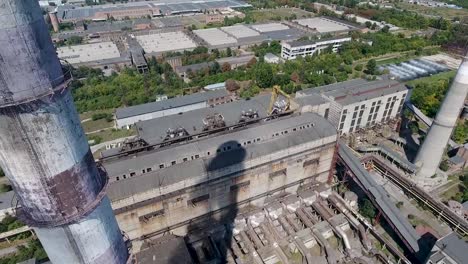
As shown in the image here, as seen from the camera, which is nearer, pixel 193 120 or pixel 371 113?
pixel 193 120

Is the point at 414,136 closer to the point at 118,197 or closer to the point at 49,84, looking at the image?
the point at 118,197

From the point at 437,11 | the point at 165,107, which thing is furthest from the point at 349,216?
the point at 437,11

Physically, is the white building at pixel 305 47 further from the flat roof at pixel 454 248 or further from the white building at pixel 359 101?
the flat roof at pixel 454 248

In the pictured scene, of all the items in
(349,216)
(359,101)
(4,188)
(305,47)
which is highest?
(359,101)

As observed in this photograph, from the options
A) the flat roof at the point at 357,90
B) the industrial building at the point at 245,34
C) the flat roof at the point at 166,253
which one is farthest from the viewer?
→ the industrial building at the point at 245,34

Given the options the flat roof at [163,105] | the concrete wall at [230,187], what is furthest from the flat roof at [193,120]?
the concrete wall at [230,187]

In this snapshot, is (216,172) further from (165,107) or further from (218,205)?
(165,107)

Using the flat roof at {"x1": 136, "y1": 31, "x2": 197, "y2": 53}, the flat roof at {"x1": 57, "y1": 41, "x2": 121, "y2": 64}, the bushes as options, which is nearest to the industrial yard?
the bushes
